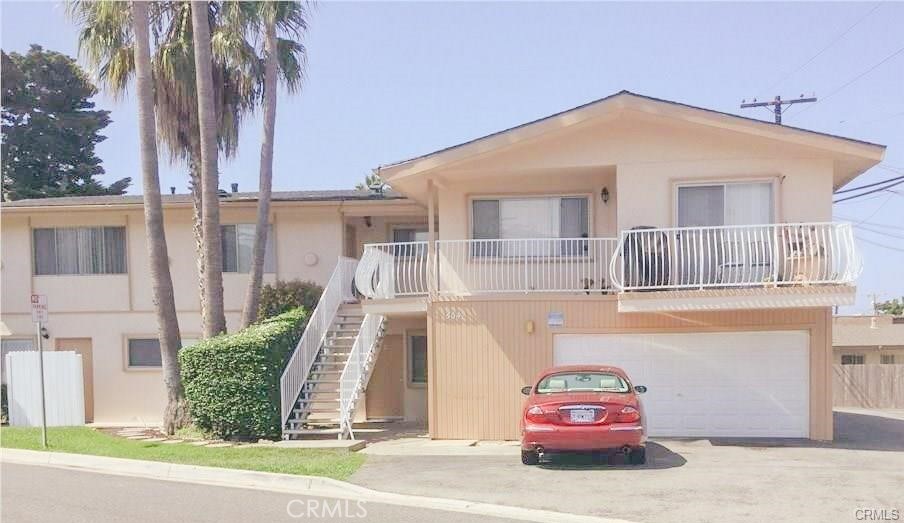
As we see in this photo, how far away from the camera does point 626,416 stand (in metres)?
10.4

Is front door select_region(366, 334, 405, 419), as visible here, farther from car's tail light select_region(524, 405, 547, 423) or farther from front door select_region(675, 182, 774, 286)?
car's tail light select_region(524, 405, 547, 423)

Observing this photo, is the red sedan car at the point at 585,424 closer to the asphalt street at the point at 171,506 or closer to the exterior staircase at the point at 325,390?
the asphalt street at the point at 171,506

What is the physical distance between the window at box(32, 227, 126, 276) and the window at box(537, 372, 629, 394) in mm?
12342

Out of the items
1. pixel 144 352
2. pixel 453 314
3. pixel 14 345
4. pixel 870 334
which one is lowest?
pixel 870 334

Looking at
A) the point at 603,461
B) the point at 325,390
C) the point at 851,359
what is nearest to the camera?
the point at 603,461

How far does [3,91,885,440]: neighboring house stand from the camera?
1334cm

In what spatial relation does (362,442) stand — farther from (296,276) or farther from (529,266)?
(296,276)

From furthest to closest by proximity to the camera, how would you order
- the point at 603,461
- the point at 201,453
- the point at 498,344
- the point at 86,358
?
the point at 86,358, the point at 498,344, the point at 201,453, the point at 603,461

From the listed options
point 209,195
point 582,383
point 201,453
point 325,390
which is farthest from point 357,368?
point 582,383

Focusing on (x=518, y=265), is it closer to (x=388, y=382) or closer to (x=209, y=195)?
(x=388, y=382)

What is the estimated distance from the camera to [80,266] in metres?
19.8

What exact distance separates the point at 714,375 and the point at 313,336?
733 cm

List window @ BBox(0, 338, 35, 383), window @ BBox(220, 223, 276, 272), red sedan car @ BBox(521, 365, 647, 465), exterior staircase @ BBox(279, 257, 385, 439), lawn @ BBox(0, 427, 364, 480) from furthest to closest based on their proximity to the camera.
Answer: window @ BBox(0, 338, 35, 383) < window @ BBox(220, 223, 276, 272) < exterior staircase @ BBox(279, 257, 385, 439) < lawn @ BBox(0, 427, 364, 480) < red sedan car @ BBox(521, 365, 647, 465)

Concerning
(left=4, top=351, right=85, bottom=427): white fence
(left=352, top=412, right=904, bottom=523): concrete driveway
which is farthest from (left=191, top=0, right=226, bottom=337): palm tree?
(left=352, top=412, right=904, bottom=523): concrete driveway
